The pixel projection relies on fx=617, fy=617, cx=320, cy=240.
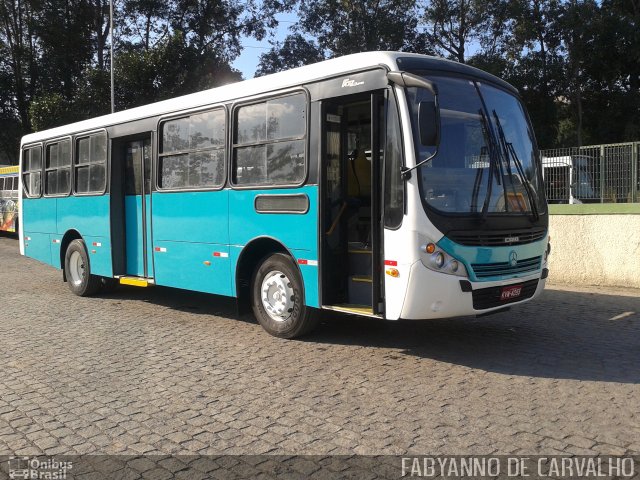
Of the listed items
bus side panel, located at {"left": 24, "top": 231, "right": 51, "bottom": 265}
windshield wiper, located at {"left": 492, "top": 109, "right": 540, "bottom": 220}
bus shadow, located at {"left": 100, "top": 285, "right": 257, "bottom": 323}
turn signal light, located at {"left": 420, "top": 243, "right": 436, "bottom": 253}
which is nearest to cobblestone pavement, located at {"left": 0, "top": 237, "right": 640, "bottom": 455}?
bus shadow, located at {"left": 100, "top": 285, "right": 257, "bottom": 323}

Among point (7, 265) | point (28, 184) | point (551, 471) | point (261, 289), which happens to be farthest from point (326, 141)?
point (7, 265)

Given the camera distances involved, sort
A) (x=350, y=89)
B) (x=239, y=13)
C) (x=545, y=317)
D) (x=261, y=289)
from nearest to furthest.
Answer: (x=350, y=89) → (x=261, y=289) → (x=545, y=317) → (x=239, y=13)

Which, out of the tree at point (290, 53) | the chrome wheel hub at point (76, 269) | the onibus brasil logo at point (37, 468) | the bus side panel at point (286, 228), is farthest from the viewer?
the tree at point (290, 53)

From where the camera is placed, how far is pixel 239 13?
38469mm

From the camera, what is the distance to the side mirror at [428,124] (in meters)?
5.51

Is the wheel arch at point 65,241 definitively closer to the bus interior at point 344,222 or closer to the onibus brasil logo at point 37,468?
the bus interior at point 344,222

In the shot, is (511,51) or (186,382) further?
(511,51)

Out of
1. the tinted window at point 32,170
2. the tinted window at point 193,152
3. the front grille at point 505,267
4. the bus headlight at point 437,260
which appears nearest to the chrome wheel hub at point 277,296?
the tinted window at point 193,152

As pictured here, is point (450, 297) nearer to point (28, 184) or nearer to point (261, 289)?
point (261, 289)

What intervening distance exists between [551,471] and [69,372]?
4424mm

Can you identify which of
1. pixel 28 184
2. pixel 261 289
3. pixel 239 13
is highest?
pixel 239 13

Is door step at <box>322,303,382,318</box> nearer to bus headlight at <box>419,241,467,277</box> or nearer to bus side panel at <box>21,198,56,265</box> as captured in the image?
bus headlight at <box>419,241,467,277</box>

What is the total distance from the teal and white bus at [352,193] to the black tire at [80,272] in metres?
2.04

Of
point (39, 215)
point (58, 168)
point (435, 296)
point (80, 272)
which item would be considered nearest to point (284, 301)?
point (435, 296)
